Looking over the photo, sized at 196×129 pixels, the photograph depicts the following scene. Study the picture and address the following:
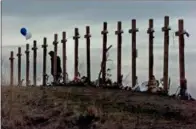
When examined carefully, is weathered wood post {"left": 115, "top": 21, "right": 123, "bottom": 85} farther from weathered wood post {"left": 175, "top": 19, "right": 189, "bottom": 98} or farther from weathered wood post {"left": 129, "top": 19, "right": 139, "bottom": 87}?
weathered wood post {"left": 175, "top": 19, "right": 189, "bottom": 98}

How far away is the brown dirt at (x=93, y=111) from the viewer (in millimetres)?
11258

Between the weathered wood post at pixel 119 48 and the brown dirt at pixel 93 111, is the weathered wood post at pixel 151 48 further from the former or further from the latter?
the brown dirt at pixel 93 111

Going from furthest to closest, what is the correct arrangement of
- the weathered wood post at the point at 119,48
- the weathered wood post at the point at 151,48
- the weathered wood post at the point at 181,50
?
the weathered wood post at the point at 119,48, the weathered wood post at the point at 151,48, the weathered wood post at the point at 181,50

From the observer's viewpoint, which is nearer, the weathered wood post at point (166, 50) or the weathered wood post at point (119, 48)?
the weathered wood post at point (166, 50)

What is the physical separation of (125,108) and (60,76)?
1158 cm

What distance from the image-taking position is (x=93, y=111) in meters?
11.6

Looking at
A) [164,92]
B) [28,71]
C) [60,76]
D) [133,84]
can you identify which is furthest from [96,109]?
[28,71]

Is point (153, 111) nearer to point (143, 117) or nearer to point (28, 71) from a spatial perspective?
point (143, 117)

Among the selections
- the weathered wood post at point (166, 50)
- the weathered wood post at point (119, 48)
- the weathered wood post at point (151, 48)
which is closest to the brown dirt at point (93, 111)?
the weathered wood post at point (166, 50)

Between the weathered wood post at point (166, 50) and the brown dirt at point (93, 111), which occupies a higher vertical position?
the weathered wood post at point (166, 50)

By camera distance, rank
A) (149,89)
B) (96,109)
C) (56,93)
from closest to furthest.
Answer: (96,109)
(56,93)
(149,89)

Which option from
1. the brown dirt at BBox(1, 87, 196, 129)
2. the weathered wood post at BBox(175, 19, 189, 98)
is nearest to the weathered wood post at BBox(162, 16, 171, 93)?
the weathered wood post at BBox(175, 19, 189, 98)

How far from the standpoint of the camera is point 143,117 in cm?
1165

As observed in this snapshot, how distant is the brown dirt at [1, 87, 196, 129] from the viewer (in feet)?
36.9
